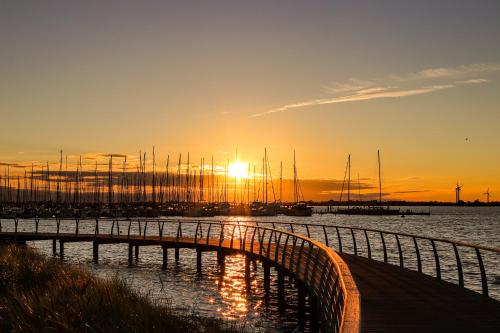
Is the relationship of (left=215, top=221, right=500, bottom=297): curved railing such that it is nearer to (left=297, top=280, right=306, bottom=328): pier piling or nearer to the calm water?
the calm water

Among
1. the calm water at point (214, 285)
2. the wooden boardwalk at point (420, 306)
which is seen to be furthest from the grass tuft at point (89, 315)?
the wooden boardwalk at point (420, 306)

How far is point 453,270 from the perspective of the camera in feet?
146

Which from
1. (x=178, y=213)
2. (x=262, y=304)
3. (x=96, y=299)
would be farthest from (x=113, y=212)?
(x=96, y=299)

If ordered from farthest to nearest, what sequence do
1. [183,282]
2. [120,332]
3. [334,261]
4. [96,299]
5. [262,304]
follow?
[183,282] < [262,304] < [96,299] < [120,332] < [334,261]

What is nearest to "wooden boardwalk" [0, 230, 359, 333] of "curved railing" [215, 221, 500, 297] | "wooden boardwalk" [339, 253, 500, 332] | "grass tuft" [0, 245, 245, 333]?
"wooden boardwalk" [339, 253, 500, 332]

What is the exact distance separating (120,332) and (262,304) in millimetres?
14868

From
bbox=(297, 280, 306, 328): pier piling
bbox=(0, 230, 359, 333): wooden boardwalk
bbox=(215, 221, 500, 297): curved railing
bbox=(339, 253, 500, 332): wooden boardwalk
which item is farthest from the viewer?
bbox=(297, 280, 306, 328): pier piling

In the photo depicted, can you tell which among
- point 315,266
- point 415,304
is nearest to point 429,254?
point 315,266

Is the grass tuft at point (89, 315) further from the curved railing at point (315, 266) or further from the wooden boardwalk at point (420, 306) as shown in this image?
the wooden boardwalk at point (420, 306)

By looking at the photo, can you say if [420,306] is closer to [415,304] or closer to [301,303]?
[415,304]

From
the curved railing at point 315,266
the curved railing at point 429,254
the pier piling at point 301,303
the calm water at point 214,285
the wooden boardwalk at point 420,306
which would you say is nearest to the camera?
the curved railing at point 315,266

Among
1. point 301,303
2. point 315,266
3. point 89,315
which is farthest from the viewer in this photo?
point 301,303

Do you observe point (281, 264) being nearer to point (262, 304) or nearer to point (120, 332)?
point (262, 304)

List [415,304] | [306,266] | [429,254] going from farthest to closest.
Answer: [429,254]
[306,266]
[415,304]
